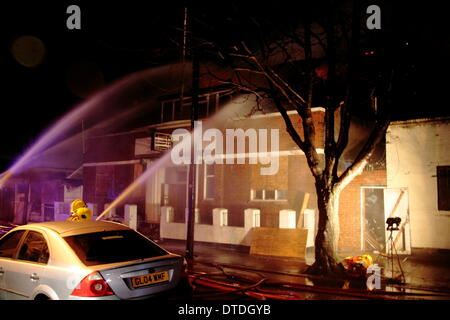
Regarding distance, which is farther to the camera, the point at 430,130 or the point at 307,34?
the point at 430,130

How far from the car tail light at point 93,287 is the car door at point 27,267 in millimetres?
824

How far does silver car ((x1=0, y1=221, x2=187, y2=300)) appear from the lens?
192 inches

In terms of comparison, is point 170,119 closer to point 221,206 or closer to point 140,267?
point 221,206

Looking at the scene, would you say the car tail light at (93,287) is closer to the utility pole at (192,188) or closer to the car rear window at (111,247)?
the car rear window at (111,247)

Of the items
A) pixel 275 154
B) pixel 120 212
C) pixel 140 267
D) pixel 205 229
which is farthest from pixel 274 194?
pixel 140 267

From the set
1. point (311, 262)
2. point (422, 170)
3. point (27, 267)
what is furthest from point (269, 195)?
point (27, 267)

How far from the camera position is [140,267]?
16.8 feet

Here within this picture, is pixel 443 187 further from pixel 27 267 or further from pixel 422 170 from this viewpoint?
pixel 27 267

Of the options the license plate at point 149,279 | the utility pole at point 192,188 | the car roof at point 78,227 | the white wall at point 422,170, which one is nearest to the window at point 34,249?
the car roof at point 78,227

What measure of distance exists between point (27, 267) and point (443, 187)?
39.5 feet

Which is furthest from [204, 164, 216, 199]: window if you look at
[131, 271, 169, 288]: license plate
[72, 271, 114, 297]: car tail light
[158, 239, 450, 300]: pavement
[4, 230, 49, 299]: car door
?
[72, 271, 114, 297]: car tail light

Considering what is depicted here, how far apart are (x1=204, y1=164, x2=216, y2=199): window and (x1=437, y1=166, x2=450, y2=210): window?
9.09 meters

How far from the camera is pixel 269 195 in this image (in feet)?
51.6
